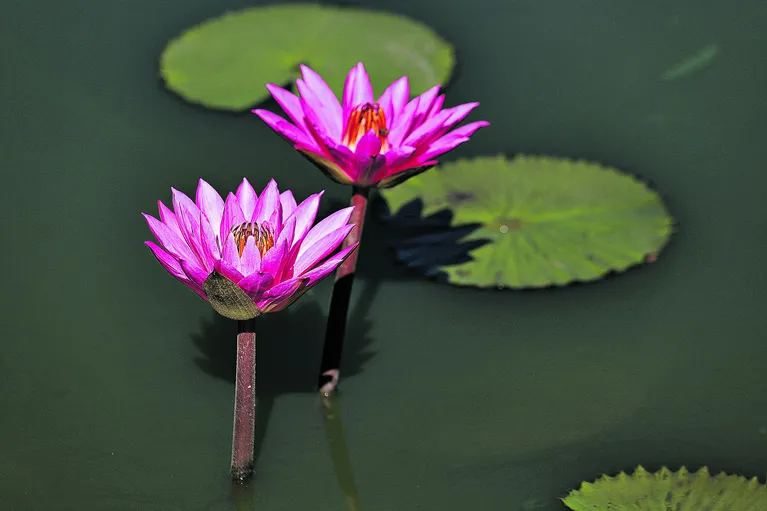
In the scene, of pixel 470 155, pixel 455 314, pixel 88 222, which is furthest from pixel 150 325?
pixel 470 155

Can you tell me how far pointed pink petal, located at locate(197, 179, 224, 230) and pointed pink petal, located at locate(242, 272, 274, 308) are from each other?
9.3 inches

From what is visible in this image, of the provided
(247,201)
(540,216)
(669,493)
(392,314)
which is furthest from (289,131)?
(669,493)

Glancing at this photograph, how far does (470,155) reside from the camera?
3480mm

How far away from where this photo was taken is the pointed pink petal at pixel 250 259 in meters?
2.01

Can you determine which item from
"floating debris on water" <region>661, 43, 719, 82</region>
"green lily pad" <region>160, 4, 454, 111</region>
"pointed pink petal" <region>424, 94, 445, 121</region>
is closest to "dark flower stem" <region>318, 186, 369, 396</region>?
"pointed pink petal" <region>424, 94, 445, 121</region>

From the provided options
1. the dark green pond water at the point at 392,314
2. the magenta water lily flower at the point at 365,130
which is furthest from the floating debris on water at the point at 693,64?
the magenta water lily flower at the point at 365,130

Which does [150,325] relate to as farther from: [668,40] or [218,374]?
[668,40]

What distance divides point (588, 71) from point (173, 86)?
1.65m

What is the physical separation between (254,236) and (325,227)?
0.70ft

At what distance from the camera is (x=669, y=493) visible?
7.75 feet

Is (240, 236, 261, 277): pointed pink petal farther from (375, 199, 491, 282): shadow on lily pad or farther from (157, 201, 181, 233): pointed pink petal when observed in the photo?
(375, 199, 491, 282): shadow on lily pad

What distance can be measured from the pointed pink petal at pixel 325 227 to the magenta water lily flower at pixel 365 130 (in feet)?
0.51

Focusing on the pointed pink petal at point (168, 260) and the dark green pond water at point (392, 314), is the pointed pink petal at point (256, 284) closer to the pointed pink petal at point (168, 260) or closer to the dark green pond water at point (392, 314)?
the pointed pink petal at point (168, 260)

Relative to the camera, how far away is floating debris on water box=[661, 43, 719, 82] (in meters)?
3.88
